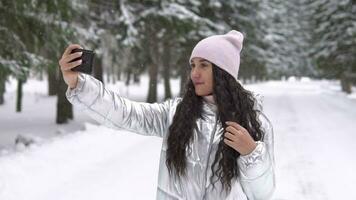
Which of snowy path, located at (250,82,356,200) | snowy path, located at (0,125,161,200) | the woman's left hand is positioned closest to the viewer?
the woman's left hand

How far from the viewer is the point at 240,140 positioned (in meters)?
2.28

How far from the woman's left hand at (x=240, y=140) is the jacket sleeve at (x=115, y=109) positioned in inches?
19.7

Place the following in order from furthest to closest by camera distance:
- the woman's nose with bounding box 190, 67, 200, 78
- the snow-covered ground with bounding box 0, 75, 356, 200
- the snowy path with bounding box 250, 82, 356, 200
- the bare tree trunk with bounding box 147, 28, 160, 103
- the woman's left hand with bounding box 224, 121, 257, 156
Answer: the bare tree trunk with bounding box 147, 28, 160, 103 < the snowy path with bounding box 250, 82, 356, 200 < the snow-covered ground with bounding box 0, 75, 356, 200 < the woman's nose with bounding box 190, 67, 200, 78 < the woman's left hand with bounding box 224, 121, 257, 156

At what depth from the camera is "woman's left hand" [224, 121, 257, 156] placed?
2275 millimetres

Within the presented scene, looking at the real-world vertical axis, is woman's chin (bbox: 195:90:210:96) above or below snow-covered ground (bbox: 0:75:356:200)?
above

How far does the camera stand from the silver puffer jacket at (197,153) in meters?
2.40

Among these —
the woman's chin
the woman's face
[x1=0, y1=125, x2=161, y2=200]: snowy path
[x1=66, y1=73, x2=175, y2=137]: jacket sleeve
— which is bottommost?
[x1=0, y1=125, x2=161, y2=200]: snowy path

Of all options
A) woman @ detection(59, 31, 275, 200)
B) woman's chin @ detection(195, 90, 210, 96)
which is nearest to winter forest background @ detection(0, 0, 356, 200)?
woman @ detection(59, 31, 275, 200)

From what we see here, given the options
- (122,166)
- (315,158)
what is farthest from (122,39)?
(315,158)

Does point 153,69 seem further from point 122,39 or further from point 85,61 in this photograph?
point 85,61

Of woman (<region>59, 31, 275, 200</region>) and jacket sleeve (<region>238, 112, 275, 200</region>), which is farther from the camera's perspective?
woman (<region>59, 31, 275, 200</region>)

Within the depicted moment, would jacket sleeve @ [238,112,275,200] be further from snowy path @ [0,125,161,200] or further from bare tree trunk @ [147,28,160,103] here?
bare tree trunk @ [147,28,160,103]

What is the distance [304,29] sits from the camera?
64500 mm

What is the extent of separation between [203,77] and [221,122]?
239mm
